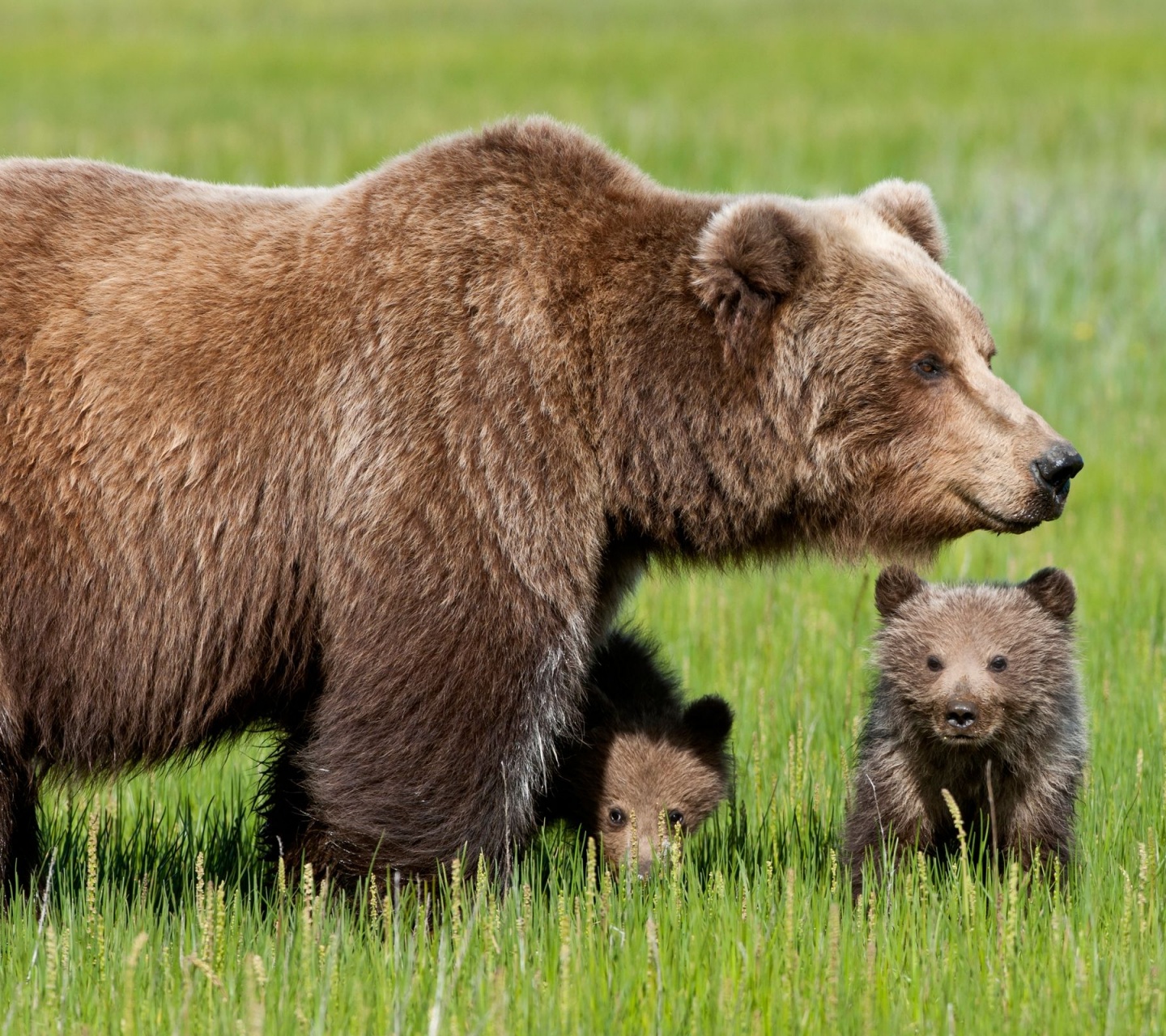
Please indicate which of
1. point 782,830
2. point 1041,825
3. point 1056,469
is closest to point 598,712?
point 782,830

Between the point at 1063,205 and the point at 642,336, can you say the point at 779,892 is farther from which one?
the point at 1063,205

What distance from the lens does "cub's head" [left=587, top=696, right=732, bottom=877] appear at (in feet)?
18.8

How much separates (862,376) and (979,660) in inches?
37.5

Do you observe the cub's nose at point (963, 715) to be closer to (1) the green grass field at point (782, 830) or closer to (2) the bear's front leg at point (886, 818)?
(2) the bear's front leg at point (886, 818)

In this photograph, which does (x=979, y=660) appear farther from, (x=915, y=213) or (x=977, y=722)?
(x=915, y=213)

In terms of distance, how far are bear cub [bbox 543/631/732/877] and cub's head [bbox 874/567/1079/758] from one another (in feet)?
2.57

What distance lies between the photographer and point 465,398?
15.2 feet

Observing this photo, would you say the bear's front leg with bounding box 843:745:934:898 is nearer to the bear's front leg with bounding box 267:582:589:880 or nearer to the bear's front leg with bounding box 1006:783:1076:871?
the bear's front leg with bounding box 1006:783:1076:871

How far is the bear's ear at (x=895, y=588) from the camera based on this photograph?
5.20m

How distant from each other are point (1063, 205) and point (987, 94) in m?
Answer: 10.1

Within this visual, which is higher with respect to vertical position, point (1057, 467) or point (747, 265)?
point (747, 265)

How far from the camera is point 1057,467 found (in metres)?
4.62

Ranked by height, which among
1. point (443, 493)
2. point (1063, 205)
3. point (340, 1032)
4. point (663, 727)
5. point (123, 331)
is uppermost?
point (1063, 205)

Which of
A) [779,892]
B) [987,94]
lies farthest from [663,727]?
[987,94]
